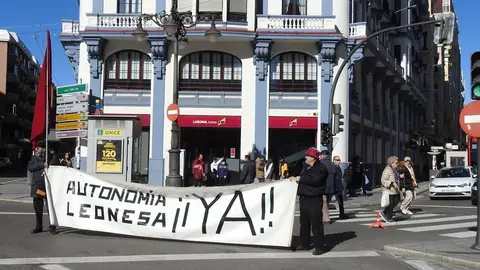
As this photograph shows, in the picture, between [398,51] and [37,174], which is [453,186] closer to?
Result: [37,174]

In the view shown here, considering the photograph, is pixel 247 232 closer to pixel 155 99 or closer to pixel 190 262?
pixel 190 262

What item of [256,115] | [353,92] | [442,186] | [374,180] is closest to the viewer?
[442,186]

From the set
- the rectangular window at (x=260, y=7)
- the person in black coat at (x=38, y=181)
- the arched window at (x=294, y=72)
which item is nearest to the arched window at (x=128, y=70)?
the rectangular window at (x=260, y=7)

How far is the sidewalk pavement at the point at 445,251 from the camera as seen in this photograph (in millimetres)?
8398

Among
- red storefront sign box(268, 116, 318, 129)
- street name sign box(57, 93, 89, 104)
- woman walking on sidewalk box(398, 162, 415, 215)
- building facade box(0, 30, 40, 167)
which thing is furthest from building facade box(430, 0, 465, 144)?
building facade box(0, 30, 40, 167)

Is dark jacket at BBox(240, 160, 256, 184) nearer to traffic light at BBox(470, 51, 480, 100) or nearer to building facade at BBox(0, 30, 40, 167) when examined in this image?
traffic light at BBox(470, 51, 480, 100)

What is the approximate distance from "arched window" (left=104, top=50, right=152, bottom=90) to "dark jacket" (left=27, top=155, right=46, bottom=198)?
52.6ft

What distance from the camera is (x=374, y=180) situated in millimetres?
33281

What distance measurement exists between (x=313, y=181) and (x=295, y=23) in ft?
59.2

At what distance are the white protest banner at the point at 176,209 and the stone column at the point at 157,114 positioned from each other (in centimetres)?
1484

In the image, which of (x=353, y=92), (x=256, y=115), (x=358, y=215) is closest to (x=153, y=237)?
(x=358, y=215)

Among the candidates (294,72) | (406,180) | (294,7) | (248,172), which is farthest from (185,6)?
(406,180)

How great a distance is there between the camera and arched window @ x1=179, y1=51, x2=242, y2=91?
2648 cm

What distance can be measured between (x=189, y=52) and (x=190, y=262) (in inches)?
760
